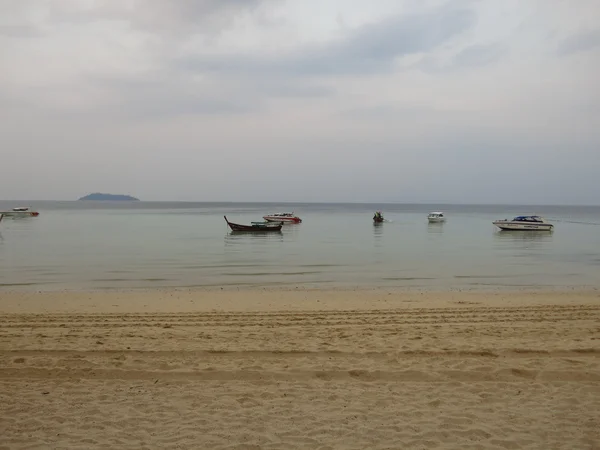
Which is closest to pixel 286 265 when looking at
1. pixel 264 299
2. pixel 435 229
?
pixel 264 299

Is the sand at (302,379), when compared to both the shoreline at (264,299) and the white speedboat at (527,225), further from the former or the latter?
the white speedboat at (527,225)

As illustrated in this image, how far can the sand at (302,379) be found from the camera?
552 centimetres

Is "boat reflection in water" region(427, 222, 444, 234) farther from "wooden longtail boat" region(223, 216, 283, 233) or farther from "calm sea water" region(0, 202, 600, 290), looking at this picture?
"calm sea water" region(0, 202, 600, 290)

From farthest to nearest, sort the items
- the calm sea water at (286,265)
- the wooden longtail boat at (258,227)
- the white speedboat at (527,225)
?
1. the white speedboat at (527,225)
2. the wooden longtail boat at (258,227)
3. the calm sea water at (286,265)

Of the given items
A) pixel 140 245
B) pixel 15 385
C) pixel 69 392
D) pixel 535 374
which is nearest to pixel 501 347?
pixel 535 374

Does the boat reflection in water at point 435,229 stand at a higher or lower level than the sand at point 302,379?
higher

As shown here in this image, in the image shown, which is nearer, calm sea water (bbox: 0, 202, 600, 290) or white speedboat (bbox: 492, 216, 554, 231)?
calm sea water (bbox: 0, 202, 600, 290)

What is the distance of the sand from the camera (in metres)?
5.52

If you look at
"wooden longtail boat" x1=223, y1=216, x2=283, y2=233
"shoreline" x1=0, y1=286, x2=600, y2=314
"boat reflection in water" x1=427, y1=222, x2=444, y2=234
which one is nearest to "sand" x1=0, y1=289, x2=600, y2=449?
"shoreline" x1=0, y1=286, x2=600, y2=314

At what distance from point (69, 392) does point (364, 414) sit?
12.9 feet

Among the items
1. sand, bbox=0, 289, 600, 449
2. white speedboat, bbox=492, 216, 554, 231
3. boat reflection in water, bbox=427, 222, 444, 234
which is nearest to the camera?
sand, bbox=0, 289, 600, 449

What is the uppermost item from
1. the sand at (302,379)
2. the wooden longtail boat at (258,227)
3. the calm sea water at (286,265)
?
the wooden longtail boat at (258,227)

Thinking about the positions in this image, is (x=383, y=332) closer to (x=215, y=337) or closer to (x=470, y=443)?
(x=215, y=337)

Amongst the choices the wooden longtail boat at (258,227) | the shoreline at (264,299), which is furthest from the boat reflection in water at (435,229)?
the shoreline at (264,299)
